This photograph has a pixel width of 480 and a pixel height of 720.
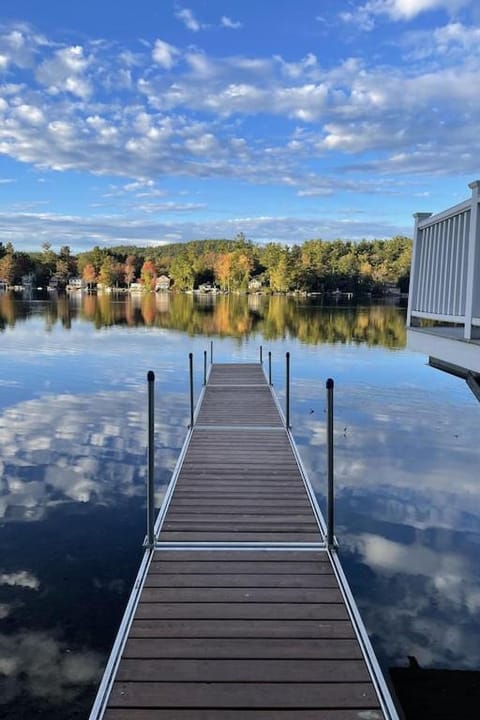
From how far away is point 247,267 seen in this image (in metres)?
113

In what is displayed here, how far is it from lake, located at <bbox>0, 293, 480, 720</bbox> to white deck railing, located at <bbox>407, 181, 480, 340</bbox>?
2.48m

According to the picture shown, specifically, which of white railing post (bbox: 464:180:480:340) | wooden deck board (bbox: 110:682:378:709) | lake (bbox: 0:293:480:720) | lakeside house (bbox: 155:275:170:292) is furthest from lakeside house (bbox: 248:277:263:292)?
wooden deck board (bbox: 110:682:378:709)

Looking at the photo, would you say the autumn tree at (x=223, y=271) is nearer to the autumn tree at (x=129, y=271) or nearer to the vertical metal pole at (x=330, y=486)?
the autumn tree at (x=129, y=271)

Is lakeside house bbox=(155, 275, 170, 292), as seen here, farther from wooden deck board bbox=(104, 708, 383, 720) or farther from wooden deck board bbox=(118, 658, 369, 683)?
wooden deck board bbox=(104, 708, 383, 720)

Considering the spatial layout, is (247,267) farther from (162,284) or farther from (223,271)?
(162,284)

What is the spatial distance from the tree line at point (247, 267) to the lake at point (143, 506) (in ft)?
287

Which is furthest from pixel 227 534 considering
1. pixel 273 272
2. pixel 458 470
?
pixel 273 272

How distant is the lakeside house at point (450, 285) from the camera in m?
4.44

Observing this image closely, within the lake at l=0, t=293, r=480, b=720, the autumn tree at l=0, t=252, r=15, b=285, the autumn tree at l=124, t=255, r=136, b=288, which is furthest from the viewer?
the autumn tree at l=124, t=255, r=136, b=288

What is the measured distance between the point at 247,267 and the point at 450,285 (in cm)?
10910

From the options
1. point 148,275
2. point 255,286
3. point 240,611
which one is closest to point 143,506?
point 240,611

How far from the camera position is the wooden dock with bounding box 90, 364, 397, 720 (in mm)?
2941

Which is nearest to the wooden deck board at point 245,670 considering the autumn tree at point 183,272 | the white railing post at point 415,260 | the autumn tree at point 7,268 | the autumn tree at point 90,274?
the white railing post at point 415,260

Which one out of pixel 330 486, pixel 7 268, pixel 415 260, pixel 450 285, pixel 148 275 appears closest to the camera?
pixel 330 486
